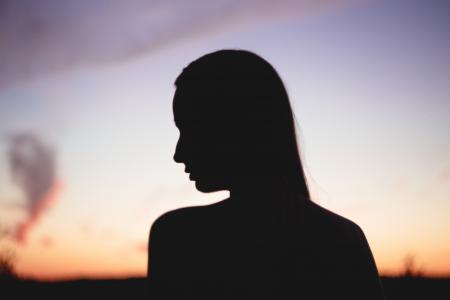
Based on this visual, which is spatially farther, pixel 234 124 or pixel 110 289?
pixel 110 289

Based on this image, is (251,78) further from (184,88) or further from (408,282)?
(408,282)

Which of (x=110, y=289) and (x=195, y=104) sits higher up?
(x=195, y=104)

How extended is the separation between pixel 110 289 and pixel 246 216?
7.00 m

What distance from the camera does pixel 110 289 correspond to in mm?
7523

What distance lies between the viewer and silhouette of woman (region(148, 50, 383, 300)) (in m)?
1.25

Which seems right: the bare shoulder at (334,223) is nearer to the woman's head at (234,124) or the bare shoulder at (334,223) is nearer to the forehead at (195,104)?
the woman's head at (234,124)

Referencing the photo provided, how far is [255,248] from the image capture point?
1.27 meters

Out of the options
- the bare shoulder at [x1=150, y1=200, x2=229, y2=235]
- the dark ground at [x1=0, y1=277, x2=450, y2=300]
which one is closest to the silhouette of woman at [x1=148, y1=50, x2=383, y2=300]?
the bare shoulder at [x1=150, y1=200, x2=229, y2=235]

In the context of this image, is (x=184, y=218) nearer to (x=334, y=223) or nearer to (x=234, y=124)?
(x=234, y=124)

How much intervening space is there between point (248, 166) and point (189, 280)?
40 centimetres

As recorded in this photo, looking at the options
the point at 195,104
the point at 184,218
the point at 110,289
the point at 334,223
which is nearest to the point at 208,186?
the point at 184,218

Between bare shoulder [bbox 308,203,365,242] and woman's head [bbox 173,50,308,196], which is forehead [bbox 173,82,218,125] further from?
bare shoulder [bbox 308,203,365,242]

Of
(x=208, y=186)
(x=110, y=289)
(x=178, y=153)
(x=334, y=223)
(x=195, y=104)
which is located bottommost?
(x=110, y=289)

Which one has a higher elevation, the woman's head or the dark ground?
the woman's head
